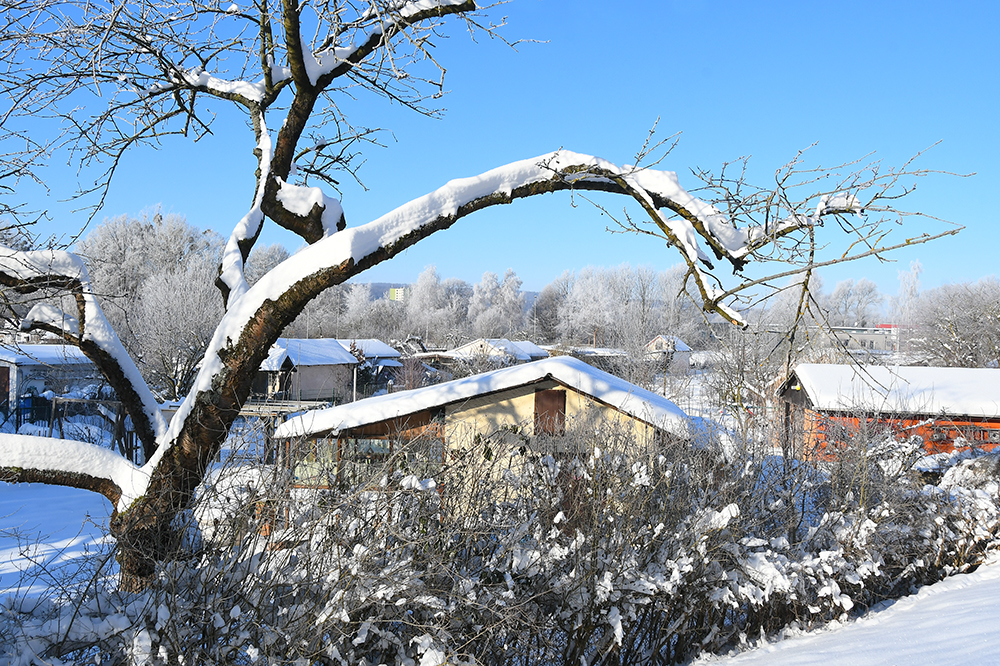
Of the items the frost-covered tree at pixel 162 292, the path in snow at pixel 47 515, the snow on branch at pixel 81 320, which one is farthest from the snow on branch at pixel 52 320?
the frost-covered tree at pixel 162 292

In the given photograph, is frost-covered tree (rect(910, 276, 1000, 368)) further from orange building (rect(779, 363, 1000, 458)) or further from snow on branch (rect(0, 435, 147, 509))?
snow on branch (rect(0, 435, 147, 509))

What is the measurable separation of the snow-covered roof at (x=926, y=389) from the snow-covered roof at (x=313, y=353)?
71.6 ft

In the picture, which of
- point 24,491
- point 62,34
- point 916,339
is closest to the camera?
point 62,34

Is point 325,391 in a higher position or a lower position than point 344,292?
lower

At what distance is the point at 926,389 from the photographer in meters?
18.9

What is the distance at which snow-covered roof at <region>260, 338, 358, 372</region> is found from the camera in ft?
97.4

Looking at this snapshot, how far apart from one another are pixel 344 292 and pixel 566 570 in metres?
80.0

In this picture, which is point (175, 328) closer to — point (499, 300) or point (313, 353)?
point (313, 353)

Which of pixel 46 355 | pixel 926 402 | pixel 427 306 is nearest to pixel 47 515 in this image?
pixel 46 355

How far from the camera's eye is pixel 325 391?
35844 mm

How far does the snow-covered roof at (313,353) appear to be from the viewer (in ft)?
97.4

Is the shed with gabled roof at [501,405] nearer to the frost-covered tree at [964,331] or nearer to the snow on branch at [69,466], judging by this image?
the snow on branch at [69,466]

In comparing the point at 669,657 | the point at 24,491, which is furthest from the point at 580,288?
the point at 669,657

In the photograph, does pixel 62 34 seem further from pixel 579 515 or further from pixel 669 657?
pixel 669 657
